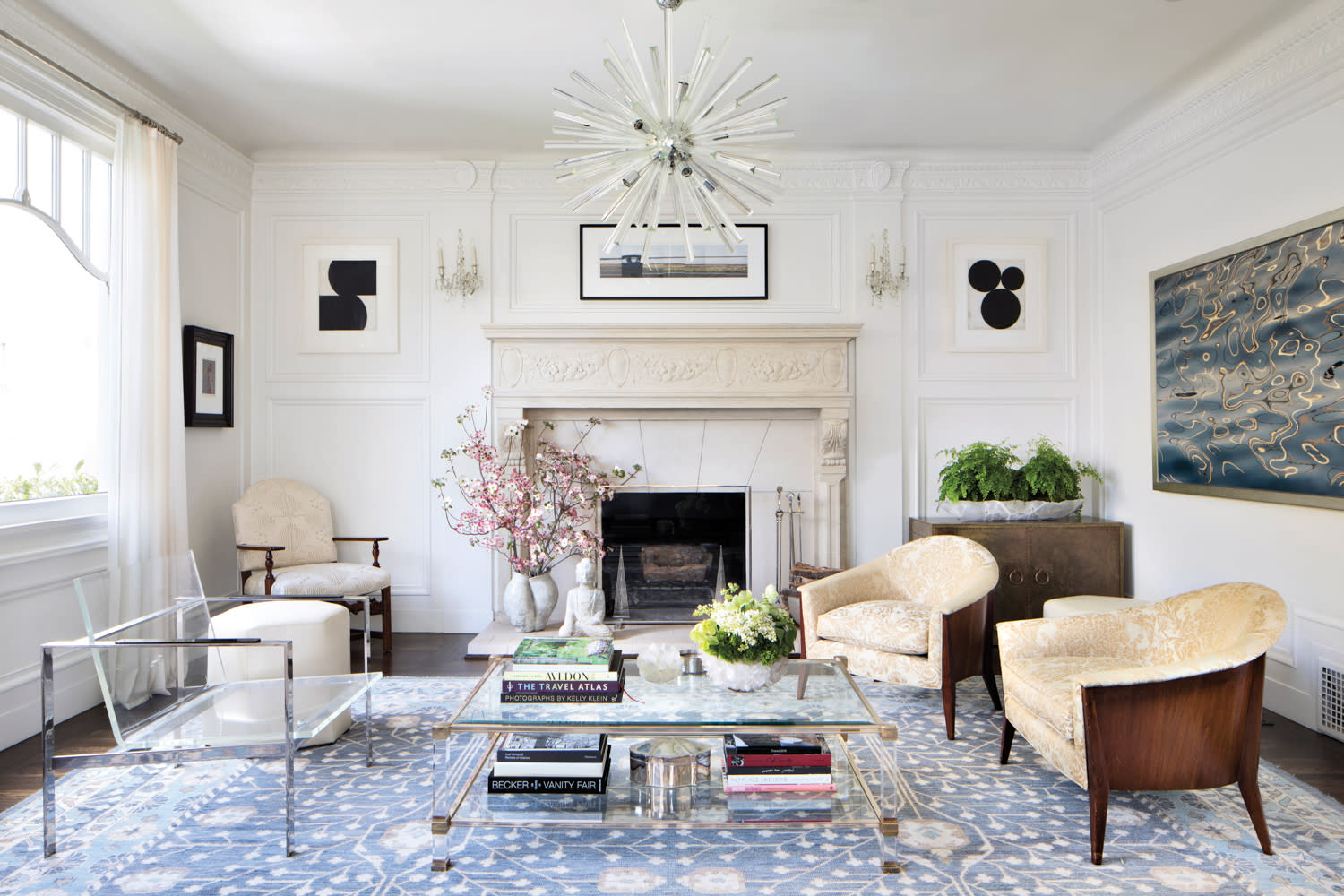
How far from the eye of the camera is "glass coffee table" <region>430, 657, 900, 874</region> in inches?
86.4

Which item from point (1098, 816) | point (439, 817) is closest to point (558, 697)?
point (439, 817)

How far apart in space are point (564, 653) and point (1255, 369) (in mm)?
3142

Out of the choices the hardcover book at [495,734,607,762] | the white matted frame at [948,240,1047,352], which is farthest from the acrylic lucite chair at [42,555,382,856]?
the white matted frame at [948,240,1047,352]

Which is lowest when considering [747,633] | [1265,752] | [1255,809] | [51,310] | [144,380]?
[1265,752]

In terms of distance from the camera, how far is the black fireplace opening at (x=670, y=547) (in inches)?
197

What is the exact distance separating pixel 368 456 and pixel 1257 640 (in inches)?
173

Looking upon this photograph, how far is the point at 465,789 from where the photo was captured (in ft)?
7.68

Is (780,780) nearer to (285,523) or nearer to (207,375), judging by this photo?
(285,523)

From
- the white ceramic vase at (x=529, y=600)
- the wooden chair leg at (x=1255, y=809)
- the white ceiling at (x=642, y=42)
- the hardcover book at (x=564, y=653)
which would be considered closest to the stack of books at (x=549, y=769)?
the hardcover book at (x=564, y=653)

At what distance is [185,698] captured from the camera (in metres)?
2.68

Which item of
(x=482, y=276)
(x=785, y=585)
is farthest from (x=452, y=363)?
(x=785, y=585)

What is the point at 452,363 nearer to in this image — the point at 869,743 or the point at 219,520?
the point at 219,520

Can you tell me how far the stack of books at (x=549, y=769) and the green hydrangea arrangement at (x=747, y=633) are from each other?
47cm

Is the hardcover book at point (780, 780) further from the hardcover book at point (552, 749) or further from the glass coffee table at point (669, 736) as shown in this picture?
the hardcover book at point (552, 749)
